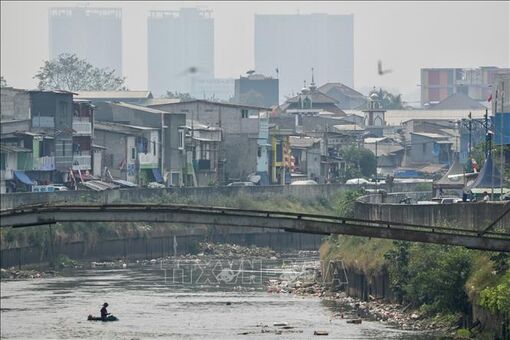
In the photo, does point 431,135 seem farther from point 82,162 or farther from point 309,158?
point 82,162

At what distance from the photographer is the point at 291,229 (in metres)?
43.4

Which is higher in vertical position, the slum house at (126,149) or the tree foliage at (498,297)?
the slum house at (126,149)

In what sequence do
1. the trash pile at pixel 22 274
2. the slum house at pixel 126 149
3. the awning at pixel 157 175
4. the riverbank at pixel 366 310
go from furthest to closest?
the awning at pixel 157 175
the slum house at pixel 126 149
the trash pile at pixel 22 274
the riverbank at pixel 366 310

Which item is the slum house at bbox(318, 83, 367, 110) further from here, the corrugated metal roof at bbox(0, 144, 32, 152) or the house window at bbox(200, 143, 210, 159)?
the corrugated metal roof at bbox(0, 144, 32, 152)

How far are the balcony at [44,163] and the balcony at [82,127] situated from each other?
135 inches

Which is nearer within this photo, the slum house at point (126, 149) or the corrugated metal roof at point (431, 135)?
the slum house at point (126, 149)

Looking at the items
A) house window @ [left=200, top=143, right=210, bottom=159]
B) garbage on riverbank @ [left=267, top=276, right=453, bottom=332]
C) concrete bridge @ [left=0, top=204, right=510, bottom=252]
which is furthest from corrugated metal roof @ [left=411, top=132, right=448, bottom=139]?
concrete bridge @ [left=0, top=204, right=510, bottom=252]

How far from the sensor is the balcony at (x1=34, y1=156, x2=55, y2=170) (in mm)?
96938

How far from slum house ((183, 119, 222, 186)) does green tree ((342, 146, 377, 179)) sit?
42.8 ft

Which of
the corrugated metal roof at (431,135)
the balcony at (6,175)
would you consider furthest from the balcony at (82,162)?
the corrugated metal roof at (431,135)

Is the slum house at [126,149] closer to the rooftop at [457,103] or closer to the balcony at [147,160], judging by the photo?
the balcony at [147,160]

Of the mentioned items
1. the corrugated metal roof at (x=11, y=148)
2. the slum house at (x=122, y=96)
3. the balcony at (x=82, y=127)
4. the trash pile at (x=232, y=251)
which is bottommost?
the trash pile at (x=232, y=251)

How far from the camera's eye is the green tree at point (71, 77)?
169 m

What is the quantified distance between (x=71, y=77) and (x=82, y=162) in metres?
70.7
